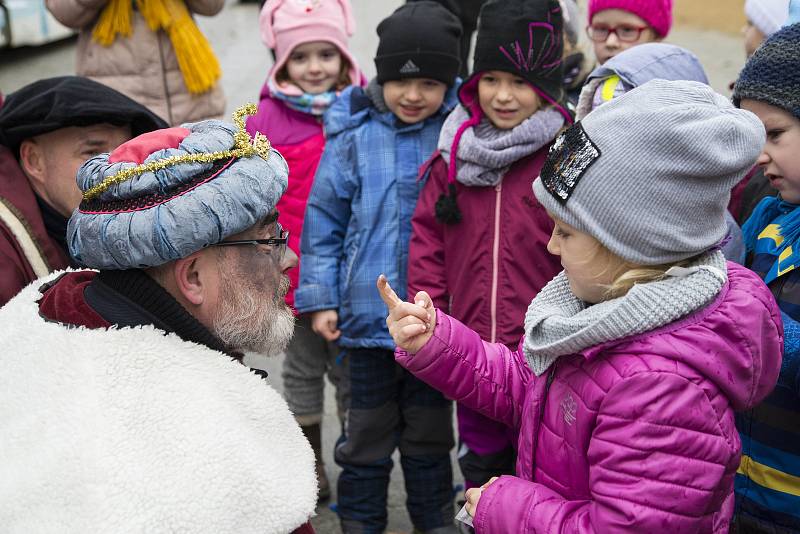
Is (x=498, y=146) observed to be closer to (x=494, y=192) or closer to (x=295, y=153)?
(x=494, y=192)

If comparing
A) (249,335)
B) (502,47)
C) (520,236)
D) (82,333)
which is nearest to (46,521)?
(82,333)

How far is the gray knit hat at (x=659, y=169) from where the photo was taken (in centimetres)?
165

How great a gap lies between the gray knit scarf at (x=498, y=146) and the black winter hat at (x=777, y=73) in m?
0.73

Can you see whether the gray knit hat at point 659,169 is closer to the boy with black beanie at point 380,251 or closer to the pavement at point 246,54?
the boy with black beanie at point 380,251

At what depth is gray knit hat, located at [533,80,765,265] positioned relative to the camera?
165cm

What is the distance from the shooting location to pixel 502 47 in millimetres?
2998

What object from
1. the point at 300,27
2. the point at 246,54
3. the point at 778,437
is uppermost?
the point at 300,27

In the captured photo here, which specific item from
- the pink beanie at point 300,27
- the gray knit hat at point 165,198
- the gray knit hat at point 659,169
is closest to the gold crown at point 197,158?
the gray knit hat at point 165,198

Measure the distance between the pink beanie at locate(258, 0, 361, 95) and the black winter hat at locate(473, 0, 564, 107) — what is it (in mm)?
1029

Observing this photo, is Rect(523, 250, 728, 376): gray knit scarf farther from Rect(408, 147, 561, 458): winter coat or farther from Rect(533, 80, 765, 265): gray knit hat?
Rect(408, 147, 561, 458): winter coat

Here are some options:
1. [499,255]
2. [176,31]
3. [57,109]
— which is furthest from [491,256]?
[176,31]

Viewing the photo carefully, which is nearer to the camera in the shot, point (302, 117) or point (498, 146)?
point (498, 146)

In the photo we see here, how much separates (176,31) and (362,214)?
1.68m

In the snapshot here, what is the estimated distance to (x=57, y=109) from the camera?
2732 mm
